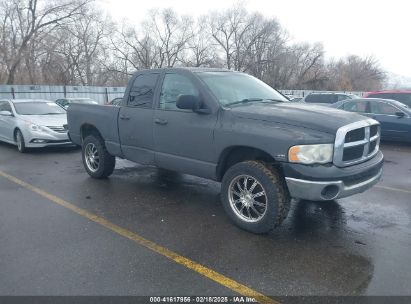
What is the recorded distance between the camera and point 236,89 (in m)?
4.92

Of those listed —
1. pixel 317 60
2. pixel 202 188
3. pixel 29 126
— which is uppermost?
pixel 317 60

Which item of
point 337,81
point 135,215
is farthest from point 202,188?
point 337,81

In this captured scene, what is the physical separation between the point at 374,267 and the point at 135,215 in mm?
2939

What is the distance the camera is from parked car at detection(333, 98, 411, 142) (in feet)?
34.6

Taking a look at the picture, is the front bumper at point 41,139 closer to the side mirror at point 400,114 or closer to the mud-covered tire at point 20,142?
the mud-covered tire at point 20,142

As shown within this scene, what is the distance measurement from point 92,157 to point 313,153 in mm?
4463

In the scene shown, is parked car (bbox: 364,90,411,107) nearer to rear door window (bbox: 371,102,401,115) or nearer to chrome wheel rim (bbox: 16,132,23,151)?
rear door window (bbox: 371,102,401,115)

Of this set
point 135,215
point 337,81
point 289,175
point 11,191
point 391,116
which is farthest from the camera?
point 337,81

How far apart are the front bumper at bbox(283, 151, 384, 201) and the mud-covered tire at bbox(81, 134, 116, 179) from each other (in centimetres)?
375

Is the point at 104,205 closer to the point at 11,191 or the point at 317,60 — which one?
the point at 11,191

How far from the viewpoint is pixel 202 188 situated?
611cm

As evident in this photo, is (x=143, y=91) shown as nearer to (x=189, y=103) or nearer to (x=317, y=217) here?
(x=189, y=103)

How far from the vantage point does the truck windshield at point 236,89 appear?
466cm

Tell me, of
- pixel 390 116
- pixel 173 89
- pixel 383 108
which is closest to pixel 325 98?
pixel 383 108
